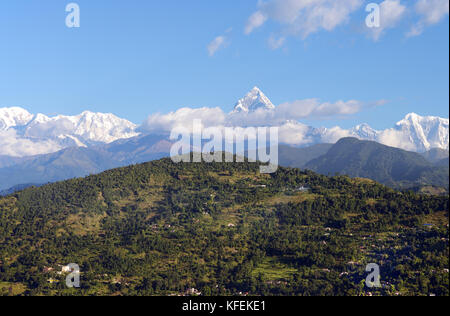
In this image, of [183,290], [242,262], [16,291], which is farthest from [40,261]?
[242,262]

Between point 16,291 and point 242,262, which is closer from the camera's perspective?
point 16,291

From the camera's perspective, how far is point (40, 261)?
7170 inches

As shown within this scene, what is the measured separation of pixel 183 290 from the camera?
15862 centimetres

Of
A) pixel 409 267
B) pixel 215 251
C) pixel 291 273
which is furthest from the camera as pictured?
pixel 215 251

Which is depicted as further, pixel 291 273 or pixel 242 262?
pixel 242 262

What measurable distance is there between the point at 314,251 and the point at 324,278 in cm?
2446

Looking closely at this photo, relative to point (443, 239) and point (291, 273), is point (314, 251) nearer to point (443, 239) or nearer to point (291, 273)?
point (291, 273)
